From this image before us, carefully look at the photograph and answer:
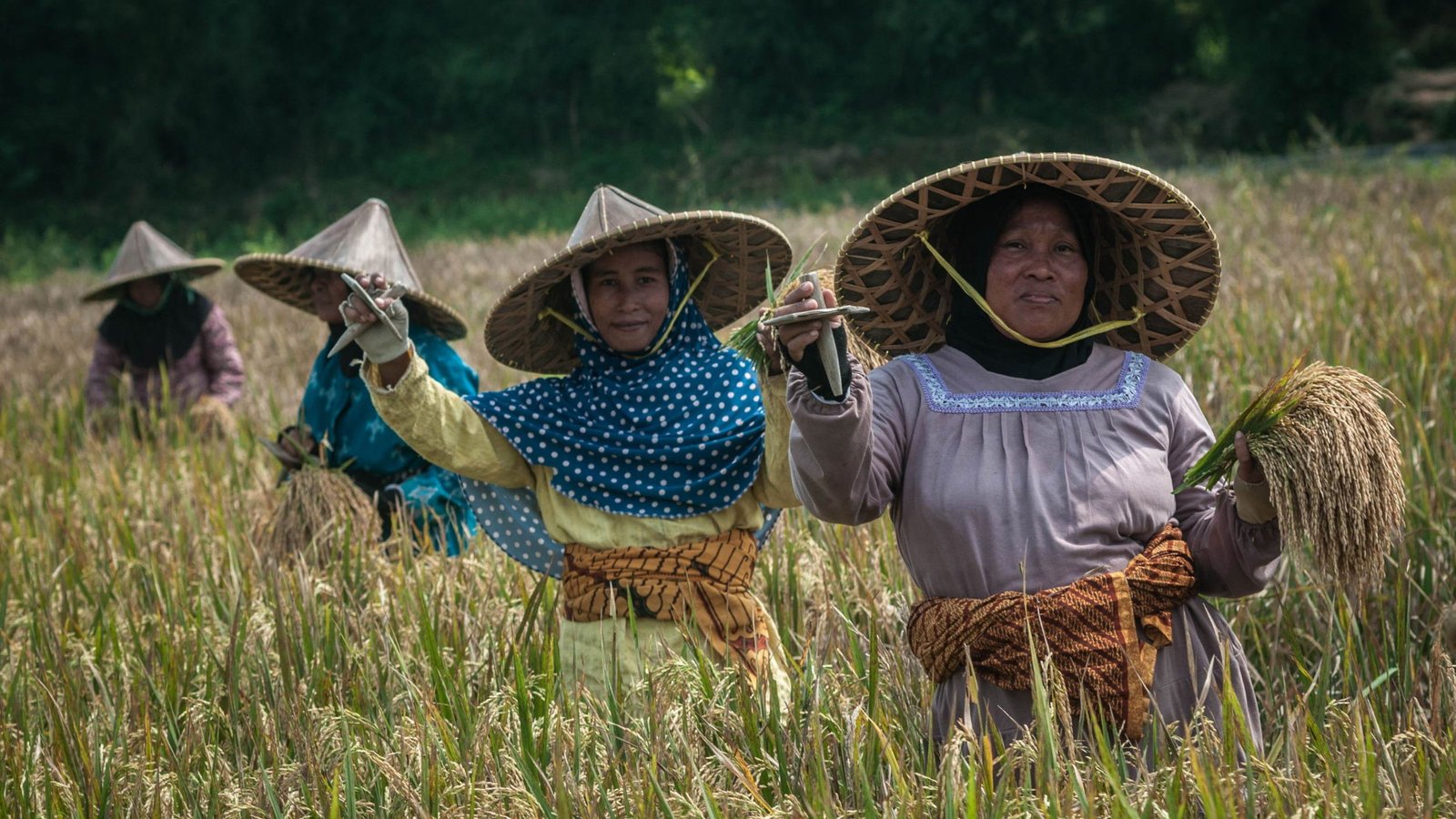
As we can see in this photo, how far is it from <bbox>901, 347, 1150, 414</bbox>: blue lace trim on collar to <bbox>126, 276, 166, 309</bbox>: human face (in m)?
4.59

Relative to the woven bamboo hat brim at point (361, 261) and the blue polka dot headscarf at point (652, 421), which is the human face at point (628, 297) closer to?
the blue polka dot headscarf at point (652, 421)

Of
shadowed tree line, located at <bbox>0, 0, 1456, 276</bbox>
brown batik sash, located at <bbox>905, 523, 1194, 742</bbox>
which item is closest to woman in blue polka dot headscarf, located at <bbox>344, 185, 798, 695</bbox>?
brown batik sash, located at <bbox>905, 523, 1194, 742</bbox>

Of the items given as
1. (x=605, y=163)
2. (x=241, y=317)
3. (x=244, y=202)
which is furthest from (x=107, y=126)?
(x=241, y=317)

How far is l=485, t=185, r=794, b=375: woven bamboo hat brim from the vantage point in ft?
8.82

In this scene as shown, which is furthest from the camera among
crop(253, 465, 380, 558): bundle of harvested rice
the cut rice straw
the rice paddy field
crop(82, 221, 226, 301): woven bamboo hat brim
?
crop(82, 221, 226, 301): woven bamboo hat brim

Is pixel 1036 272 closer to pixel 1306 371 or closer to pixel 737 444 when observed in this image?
pixel 1306 371

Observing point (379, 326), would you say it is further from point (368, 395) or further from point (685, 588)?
point (368, 395)

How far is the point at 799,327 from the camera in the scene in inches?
76.4

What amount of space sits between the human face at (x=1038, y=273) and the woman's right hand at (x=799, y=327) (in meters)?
0.35

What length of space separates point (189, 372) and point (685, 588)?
394 cm

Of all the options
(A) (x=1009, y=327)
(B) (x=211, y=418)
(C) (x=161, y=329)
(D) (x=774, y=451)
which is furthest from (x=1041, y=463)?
(C) (x=161, y=329)

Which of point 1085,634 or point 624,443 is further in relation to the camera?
point 624,443

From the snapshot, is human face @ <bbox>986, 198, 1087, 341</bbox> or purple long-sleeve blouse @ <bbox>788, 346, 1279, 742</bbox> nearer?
purple long-sleeve blouse @ <bbox>788, 346, 1279, 742</bbox>

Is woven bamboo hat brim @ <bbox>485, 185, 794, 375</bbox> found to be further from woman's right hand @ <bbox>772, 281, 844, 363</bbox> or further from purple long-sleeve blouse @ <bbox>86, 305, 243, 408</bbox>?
purple long-sleeve blouse @ <bbox>86, 305, 243, 408</bbox>
